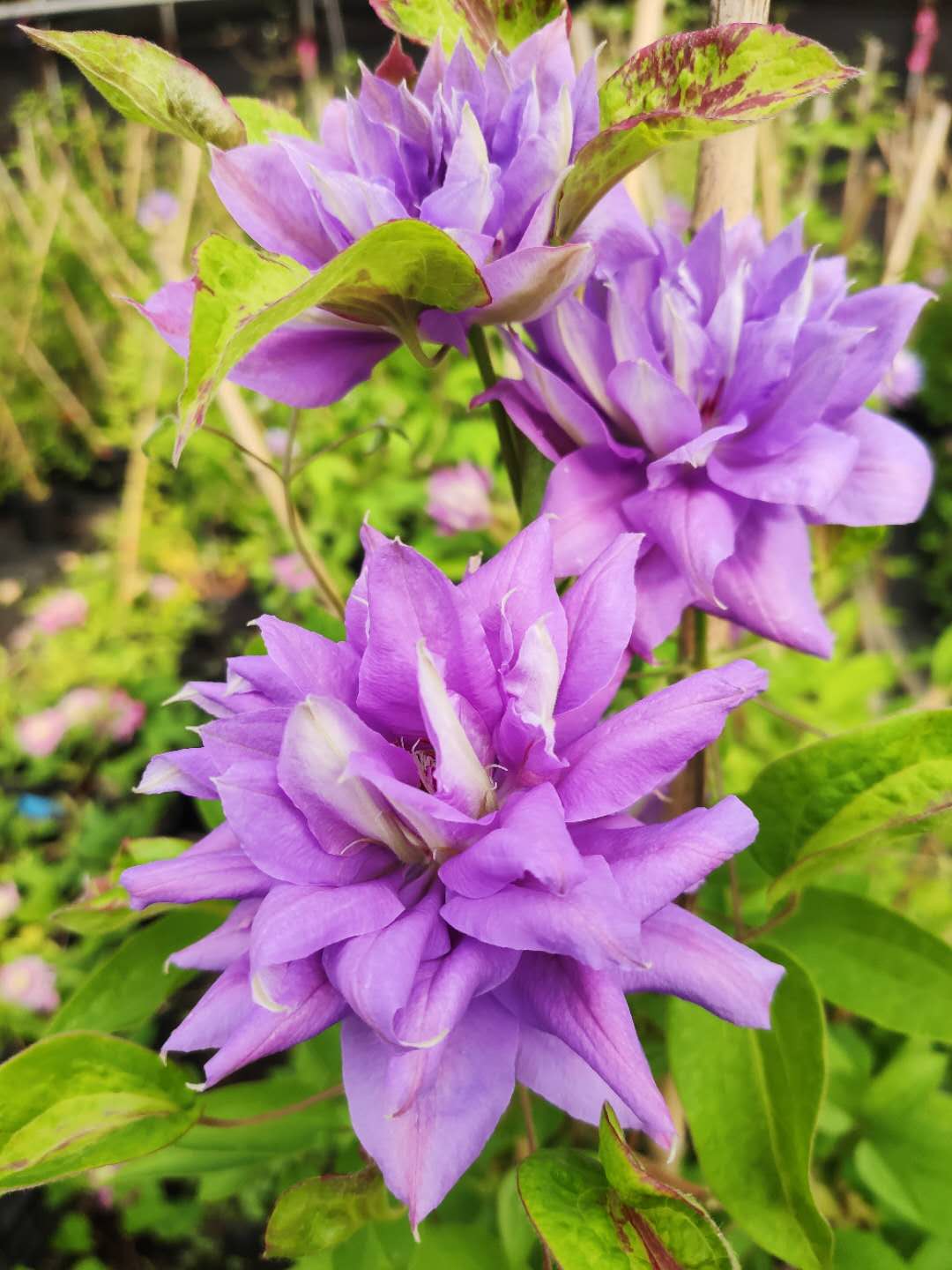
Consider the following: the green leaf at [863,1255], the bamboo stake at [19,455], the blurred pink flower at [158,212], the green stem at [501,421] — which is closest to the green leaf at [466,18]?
the green stem at [501,421]

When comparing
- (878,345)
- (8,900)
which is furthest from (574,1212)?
(8,900)

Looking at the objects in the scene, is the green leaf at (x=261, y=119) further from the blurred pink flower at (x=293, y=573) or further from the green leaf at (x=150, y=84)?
the blurred pink flower at (x=293, y=573)

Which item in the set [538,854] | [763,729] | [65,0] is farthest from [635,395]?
[65,0]

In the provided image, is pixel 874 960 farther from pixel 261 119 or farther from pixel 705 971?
pixel 261 119

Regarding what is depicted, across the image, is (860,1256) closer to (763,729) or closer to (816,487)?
(816,487)

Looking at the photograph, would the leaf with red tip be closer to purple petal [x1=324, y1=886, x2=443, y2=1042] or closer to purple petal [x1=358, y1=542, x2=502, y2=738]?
purple petal [x1=358, y1=542, x2=502, y2=738]
